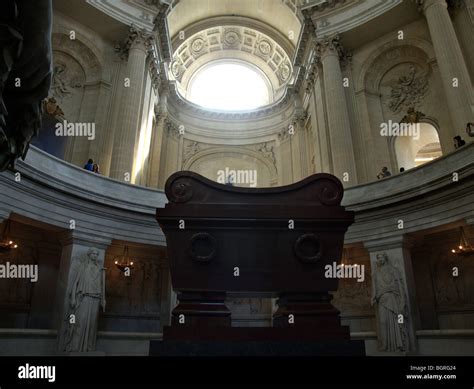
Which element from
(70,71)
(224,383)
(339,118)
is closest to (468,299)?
(339,118)

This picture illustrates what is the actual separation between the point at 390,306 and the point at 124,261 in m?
7.84

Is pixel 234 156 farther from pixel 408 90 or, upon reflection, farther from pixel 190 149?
pixel 408 90

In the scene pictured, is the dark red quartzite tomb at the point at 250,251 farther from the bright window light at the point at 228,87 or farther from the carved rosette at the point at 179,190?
the bright window light at the point at 228,87

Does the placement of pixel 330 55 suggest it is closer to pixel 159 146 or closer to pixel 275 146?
pixel 275 146

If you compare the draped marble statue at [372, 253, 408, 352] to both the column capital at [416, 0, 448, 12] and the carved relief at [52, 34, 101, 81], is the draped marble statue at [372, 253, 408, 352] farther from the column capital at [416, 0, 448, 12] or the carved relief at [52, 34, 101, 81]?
the carved relief at [52, 34, 101, 81]

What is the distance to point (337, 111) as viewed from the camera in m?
15.7

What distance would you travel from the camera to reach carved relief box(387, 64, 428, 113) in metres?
15.5

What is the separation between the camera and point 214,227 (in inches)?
125

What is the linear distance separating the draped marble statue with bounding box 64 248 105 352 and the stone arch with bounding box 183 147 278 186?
13661 millimetres

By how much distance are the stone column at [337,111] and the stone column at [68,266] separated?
31.5ft

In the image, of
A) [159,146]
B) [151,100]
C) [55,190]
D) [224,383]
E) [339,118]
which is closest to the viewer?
[224,383]

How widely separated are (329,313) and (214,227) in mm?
1266

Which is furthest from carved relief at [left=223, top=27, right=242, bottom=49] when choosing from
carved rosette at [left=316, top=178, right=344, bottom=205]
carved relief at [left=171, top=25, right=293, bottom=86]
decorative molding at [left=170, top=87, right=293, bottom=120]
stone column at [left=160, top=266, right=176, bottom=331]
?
carved rosette at [left=316, top=178, right=344, bottom=205]

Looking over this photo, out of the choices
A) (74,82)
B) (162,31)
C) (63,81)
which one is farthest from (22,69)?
(162,31)
